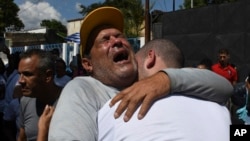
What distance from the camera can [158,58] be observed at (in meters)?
1.76

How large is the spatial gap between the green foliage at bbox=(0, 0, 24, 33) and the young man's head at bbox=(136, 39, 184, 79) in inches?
1871

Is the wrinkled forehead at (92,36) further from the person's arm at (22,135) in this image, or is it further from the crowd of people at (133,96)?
the person's arm at (22,135)

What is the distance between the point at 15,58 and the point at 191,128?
6.01 meters

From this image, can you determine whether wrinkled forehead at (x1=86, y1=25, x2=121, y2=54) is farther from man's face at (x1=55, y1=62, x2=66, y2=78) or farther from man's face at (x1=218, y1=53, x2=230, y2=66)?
man's face at (x1=218, y1=53, x2=230, y2=66)

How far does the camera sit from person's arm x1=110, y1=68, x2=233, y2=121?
1.57 m

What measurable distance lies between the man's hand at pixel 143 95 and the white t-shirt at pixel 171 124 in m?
0.02

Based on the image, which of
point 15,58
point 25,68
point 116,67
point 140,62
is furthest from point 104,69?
point 15,58

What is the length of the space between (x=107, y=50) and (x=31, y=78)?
3.50 ft

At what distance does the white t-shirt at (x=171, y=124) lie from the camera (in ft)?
4.89

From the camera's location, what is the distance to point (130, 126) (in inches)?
59.6

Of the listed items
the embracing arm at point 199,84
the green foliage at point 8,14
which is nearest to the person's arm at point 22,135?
the embracing arm at point 199,84

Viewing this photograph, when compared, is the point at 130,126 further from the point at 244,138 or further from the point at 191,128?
the point at 244,138

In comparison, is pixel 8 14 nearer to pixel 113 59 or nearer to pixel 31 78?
pixel 31 78

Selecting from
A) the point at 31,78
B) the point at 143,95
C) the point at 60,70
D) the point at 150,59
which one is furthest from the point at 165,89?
the point at 60,70
